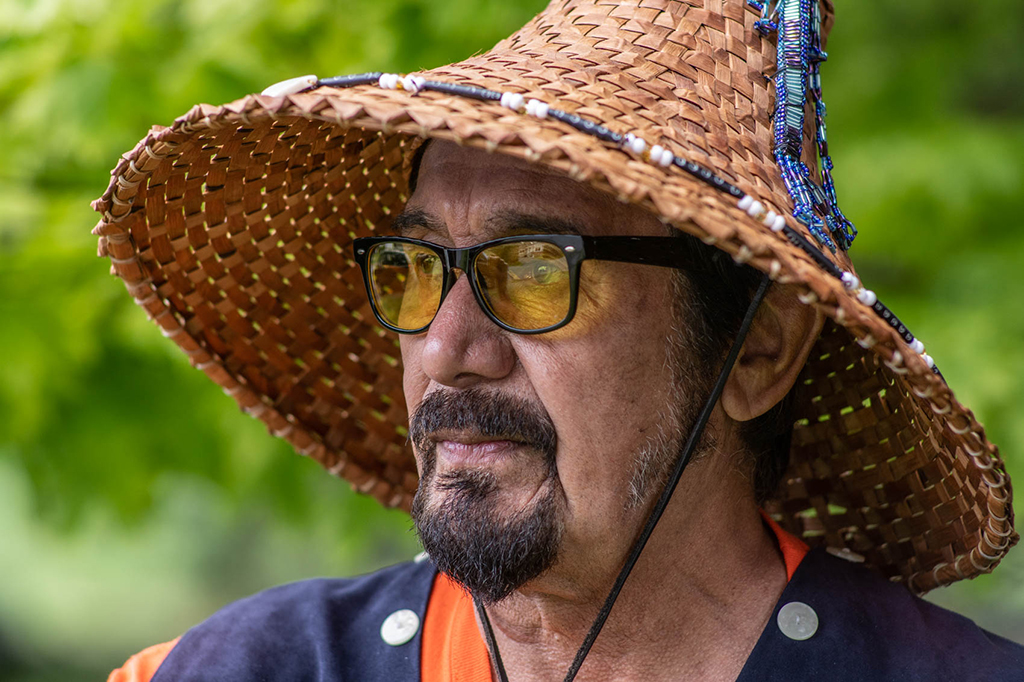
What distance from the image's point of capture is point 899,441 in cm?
185

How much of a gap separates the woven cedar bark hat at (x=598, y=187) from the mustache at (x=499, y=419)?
1.52ft

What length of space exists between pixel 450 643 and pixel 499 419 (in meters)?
0.48

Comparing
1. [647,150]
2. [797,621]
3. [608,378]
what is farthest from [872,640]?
[647,150]

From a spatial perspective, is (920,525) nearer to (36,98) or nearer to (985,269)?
(985,269)

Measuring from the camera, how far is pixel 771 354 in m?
1.77

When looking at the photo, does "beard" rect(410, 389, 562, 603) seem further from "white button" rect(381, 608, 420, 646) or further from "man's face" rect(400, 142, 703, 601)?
"white button" rect(381, 608, 420, 646)

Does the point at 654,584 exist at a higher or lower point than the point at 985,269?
lower

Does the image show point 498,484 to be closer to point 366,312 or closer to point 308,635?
point 308,635

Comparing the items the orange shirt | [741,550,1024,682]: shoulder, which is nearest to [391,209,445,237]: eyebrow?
the orange shirt

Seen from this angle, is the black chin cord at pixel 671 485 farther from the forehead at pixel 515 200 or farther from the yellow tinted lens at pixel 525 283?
the yellow tinted lens at pixel 525 283

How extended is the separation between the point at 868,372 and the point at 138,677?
148 cm

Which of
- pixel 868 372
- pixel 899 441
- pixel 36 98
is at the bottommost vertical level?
pixel 899 441

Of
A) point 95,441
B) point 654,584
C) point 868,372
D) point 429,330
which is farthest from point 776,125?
point 95,441

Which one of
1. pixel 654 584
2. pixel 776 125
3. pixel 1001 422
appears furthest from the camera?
pixel 1001 422
